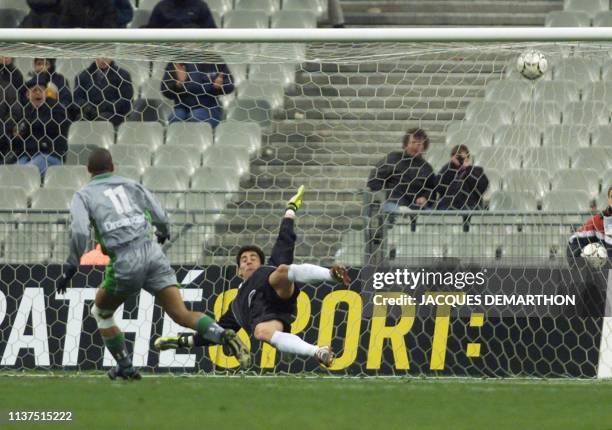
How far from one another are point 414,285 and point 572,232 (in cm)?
135

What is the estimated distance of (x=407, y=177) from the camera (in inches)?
465

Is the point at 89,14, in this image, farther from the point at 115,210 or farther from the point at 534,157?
the point at 115,210

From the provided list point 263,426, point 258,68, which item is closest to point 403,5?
point 258,68

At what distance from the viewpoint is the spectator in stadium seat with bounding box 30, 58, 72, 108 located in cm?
1255

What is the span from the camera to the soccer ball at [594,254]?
38.2 ft

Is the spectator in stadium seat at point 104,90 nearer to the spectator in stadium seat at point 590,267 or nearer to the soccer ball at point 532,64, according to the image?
the soccer ball at point 532,64

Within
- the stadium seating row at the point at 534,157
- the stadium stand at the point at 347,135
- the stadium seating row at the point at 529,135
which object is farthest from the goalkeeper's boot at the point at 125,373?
the stadium seating row at the point at 529,135

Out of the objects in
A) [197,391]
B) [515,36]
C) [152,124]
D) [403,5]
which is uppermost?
[403,5]

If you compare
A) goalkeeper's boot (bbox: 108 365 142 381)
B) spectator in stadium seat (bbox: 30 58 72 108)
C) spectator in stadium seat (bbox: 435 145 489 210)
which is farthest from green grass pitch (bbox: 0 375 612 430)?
spectator in stadium seat (bbox: 30 58 72 108)

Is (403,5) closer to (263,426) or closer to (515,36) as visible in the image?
(515,36)

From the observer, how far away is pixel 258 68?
13.4 metres

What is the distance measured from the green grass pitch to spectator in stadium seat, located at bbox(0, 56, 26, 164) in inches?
90.2

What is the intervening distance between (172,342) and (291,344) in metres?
1.11

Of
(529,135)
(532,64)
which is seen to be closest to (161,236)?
(532,64)
